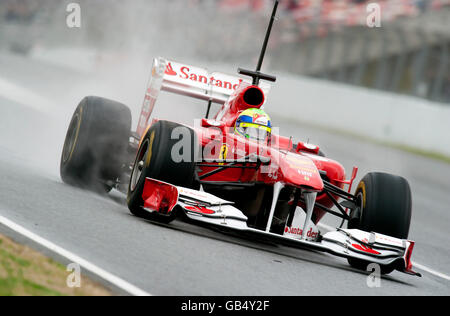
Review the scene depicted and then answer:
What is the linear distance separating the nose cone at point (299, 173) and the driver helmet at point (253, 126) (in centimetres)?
109

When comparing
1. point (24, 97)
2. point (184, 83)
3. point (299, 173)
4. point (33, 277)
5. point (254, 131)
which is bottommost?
point (24, 97)

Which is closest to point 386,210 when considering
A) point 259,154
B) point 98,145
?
point 259,154

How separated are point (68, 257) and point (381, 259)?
276 centimetres

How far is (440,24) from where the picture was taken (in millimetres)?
20125

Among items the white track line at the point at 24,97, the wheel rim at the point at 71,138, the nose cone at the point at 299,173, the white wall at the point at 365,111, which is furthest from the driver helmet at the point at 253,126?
the white wall at the point at 365,111

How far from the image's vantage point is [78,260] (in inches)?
226

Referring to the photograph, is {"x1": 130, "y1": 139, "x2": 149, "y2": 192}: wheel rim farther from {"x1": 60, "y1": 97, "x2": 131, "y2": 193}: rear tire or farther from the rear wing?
the rear wing

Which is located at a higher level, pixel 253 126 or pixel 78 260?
pixel 253 126

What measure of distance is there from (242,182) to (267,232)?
0.97m

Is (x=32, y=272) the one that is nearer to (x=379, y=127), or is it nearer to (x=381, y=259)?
(x=381, y=259)

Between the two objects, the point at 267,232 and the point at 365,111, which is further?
the point at 365,111

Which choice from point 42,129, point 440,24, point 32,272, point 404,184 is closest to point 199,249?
point 32,272

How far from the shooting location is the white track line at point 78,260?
5.20 m

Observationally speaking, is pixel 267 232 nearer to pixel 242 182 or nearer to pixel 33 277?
pixel 242 182
